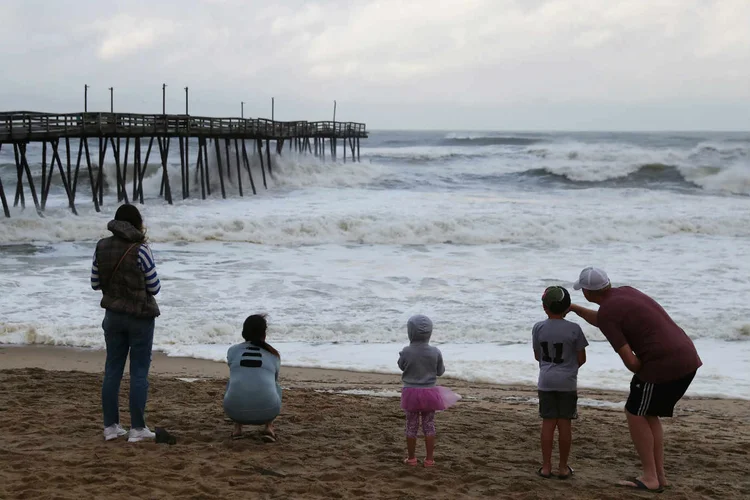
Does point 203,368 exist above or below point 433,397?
below

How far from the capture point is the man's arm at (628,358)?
450 centimetres

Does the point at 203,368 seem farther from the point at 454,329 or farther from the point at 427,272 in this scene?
the point at 427,272

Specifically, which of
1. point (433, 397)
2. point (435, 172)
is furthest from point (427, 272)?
point (435, 172)

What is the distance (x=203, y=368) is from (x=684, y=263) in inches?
447

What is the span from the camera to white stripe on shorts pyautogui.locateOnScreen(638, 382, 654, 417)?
4645 millimetres

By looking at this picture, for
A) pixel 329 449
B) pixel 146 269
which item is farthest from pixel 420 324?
pixel 146 269

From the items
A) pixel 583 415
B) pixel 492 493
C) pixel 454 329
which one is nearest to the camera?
pixel 492 493

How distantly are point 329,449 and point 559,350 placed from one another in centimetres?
166

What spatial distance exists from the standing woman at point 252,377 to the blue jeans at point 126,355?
0.52m

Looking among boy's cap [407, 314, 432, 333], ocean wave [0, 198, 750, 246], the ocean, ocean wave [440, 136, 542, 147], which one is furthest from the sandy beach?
ocean wave [440, 136, 542, 147]

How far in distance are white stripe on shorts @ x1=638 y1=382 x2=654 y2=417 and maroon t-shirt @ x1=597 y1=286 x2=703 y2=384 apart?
48 mm

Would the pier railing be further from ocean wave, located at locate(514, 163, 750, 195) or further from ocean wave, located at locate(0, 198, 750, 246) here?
ocean wave, located at locate(514, 163, 750, 195)

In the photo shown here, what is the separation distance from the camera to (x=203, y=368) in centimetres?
927

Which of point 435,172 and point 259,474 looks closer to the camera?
point 259,474
